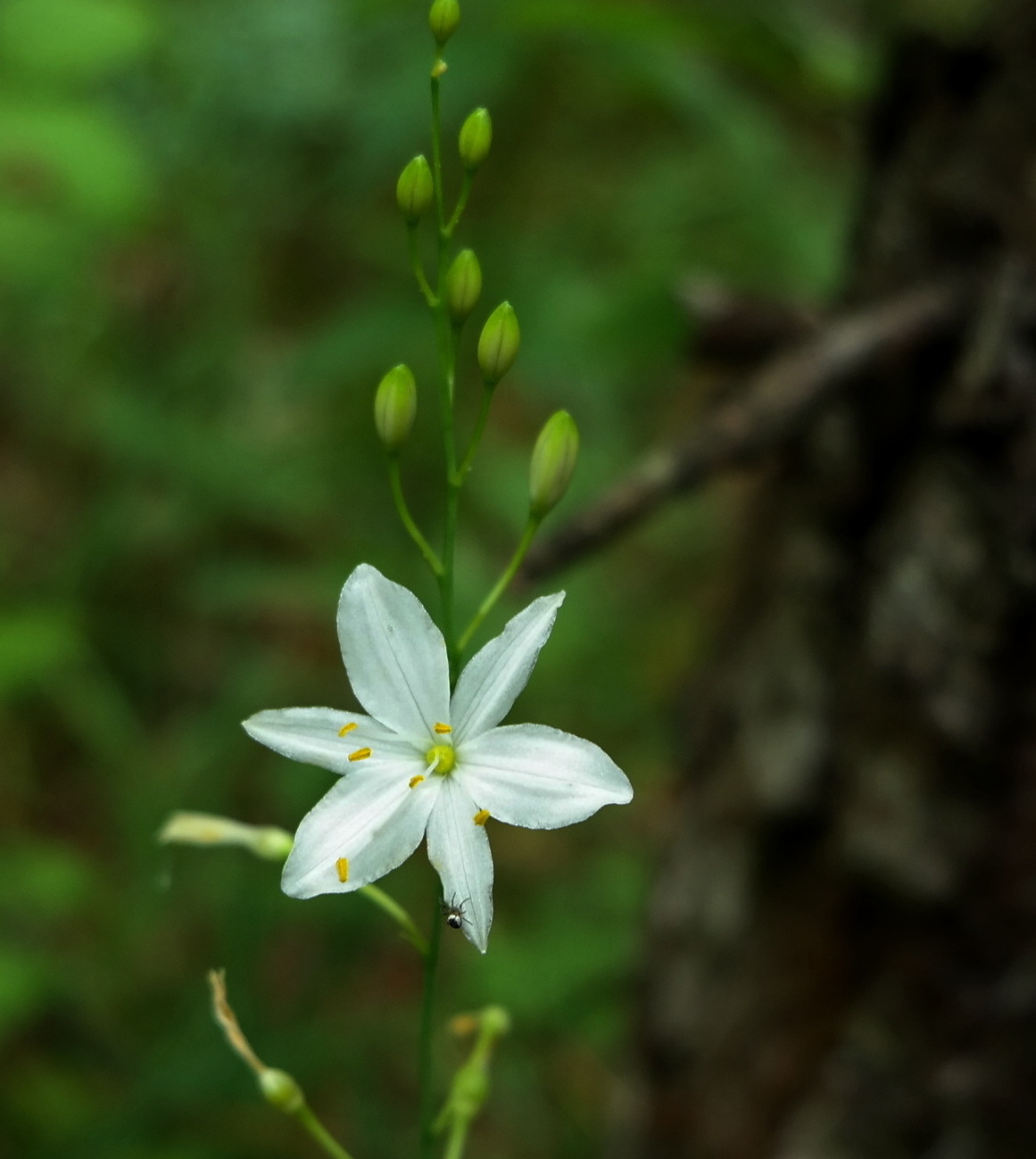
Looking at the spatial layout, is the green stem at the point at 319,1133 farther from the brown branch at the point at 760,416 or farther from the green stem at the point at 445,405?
the brown branch at the point at 760,416

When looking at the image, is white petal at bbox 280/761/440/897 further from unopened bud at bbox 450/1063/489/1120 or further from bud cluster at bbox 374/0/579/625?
unopened bud at bbox 450/1063/489/1120

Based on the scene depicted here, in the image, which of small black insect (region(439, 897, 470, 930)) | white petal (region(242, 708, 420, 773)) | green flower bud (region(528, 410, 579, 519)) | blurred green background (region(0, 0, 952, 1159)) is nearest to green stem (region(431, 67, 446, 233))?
green flower bud (region(528, 410, 579, 519))

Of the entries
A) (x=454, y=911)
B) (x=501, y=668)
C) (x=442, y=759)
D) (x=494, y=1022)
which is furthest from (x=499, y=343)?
(x=494, y=1022)

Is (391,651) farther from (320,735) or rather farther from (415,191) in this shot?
(415,191)

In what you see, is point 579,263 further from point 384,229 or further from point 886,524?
point 886,524

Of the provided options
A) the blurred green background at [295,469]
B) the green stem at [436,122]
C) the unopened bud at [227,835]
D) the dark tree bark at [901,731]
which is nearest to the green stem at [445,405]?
the green stem at [436,122]
